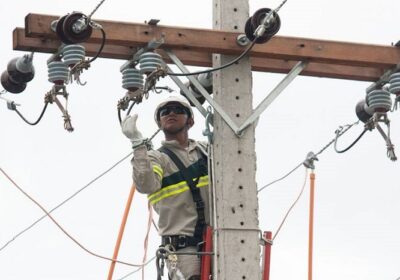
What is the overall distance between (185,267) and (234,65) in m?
1.63

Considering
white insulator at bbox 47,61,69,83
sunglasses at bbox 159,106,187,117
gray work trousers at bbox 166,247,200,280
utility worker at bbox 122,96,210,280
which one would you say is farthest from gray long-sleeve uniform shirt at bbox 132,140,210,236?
white insulator at bbox 47,61,69,83

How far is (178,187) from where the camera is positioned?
488 inches

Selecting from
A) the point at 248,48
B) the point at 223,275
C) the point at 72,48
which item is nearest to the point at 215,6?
the point at 248,48

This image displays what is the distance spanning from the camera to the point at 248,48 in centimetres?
1220

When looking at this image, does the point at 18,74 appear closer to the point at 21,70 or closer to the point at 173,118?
the point at 21,70

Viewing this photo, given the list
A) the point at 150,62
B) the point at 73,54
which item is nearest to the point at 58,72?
the point at 73,54

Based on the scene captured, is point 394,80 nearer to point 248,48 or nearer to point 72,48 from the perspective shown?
point 248,48

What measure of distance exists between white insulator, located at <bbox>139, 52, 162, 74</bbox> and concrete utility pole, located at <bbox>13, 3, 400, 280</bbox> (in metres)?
0.13

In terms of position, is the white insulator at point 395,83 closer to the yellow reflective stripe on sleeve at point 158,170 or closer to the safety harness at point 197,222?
the safety harness at point 197,222

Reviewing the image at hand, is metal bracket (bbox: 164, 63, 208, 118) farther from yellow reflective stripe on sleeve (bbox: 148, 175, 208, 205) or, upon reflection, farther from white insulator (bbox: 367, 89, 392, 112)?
white insulator (bbox: 367, 89, 392, 112)

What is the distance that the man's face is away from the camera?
12.7 metres

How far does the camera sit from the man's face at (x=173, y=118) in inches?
501

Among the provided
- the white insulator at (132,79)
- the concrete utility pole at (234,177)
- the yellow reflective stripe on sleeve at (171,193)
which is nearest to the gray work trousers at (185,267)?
the concrete utility pole at (234,177)

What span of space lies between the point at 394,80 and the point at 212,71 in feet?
5.16
